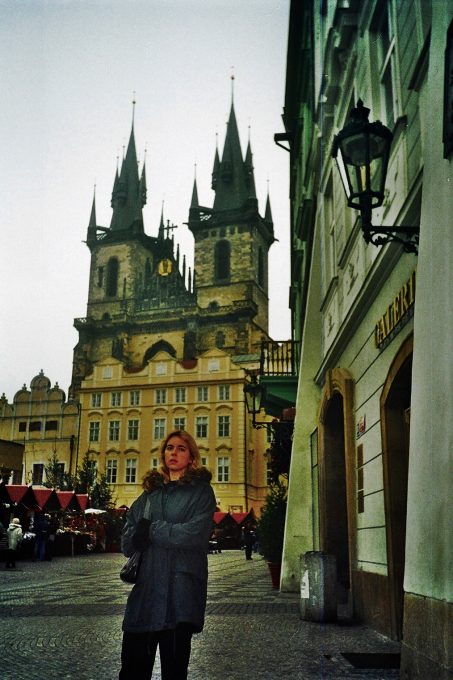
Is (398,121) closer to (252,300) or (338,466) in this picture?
(338,466)

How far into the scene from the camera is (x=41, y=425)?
210ft

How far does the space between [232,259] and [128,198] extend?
61.7 ft

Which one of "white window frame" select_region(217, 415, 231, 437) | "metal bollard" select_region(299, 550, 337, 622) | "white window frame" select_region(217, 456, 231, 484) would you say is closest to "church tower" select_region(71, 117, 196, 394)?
"white window frame" select_region(217, 415, 231, 437)

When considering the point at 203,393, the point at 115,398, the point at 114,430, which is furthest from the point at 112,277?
the point at 203,393

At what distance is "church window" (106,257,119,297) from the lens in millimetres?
78438

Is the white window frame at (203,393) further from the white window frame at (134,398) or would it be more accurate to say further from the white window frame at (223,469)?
the white window frame at (134,398)

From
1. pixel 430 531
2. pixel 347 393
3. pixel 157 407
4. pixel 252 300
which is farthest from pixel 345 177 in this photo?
pixel 252 300

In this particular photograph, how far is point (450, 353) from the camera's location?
3.85m

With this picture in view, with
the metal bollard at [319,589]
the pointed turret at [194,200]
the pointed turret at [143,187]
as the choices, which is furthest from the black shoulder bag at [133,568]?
the pointed turret at [143,187]

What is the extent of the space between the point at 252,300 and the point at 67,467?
24341 mm

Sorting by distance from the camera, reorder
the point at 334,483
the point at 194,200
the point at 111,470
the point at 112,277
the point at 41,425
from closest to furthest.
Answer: the point at 334,483
the point at 111,470
the point at 41,425
the point at 112,277
the point at 194,200

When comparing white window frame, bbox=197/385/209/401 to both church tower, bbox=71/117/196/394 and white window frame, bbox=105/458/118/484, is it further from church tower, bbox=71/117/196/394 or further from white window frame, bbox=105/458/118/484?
church tower, bbox=71/117/196/394

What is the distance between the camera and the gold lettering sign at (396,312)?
21.0ft

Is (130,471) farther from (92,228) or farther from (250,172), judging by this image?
(250,172)
